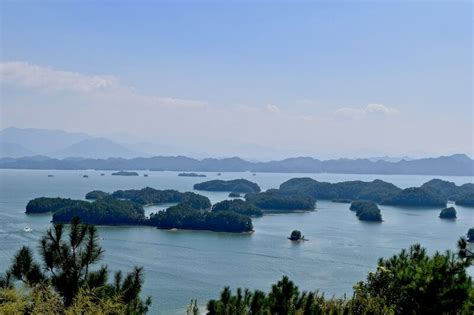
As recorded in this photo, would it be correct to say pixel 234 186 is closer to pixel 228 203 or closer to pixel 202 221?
pixel 228 203

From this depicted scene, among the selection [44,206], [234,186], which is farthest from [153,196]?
[234,186]

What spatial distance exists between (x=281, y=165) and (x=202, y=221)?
126 metres

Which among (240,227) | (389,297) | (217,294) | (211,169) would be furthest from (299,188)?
(211,169)

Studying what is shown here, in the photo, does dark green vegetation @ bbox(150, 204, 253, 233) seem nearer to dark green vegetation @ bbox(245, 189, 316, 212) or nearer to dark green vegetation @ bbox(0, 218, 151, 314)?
dark green vegetation @ bbox(245, 189, 316, 212)

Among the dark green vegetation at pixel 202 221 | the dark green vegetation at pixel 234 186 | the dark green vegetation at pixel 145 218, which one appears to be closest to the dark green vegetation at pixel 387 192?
the dark green vegetation at pixel 234 186

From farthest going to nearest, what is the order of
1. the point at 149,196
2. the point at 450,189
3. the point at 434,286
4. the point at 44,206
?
the point at 450,189
the point at 149,196
the point at 44,206
the point at 434,286

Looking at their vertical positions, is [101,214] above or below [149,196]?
below

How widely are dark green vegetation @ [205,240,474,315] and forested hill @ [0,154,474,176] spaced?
134 meters

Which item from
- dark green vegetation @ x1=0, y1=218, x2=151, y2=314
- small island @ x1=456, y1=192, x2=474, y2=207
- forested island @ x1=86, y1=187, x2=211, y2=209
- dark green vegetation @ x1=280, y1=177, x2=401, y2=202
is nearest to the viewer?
dark green vegetation @ x1=0, y1=218, x2=151, y2=314

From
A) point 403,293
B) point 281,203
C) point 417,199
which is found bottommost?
point 281,203

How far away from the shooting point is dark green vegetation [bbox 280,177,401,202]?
5717 cm

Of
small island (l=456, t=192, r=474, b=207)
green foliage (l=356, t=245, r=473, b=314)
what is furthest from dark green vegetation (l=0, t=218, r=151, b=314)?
small island (l=456, t=192, r=474, b=207)

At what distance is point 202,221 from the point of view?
109 ft

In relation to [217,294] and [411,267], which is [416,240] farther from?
[411,267]
